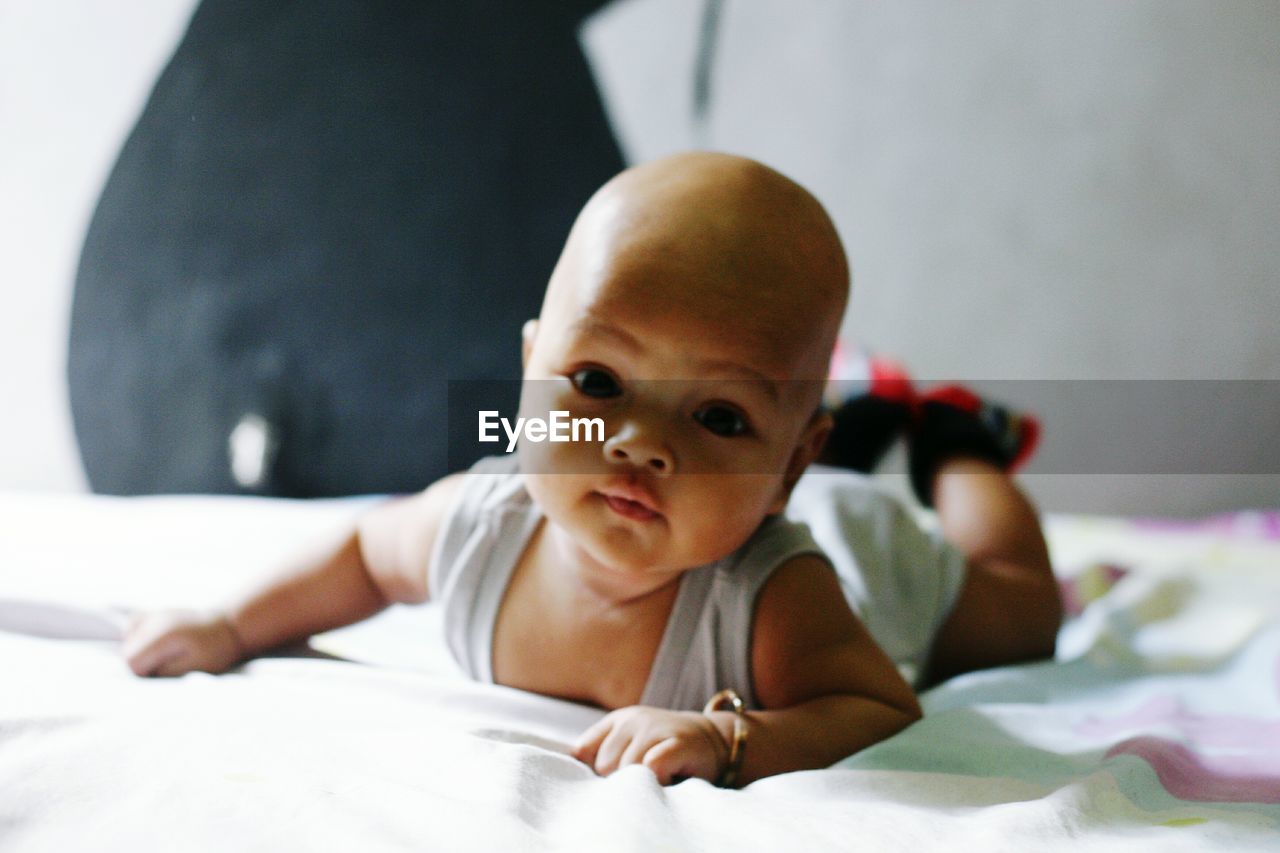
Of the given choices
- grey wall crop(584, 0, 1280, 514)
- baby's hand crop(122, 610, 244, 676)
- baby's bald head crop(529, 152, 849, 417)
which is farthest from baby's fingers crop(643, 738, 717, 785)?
grey wall crop(584, 0, 1280, 514)

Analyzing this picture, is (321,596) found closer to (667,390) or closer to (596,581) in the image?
(596,581)

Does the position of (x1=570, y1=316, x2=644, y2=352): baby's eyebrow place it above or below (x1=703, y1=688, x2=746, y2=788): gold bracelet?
above

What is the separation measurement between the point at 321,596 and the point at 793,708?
14.9 inches

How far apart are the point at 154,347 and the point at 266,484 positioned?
258 millimetres

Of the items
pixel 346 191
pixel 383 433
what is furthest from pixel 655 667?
pixel 346 191

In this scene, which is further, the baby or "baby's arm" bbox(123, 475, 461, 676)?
"baby's arm" bbox(123, 475, 461, 676)

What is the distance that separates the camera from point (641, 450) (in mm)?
621

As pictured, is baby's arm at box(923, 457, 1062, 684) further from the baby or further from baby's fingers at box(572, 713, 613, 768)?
baby's fingers at box(572, 713, 613, 768)

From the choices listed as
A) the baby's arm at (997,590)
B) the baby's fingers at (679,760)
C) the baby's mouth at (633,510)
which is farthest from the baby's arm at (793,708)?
the baby's arm at (997,590)

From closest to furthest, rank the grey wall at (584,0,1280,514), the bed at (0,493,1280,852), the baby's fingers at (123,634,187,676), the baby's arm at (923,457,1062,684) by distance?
1. the bed at (0,493,1280,852)
2. the baby's fingers at (123,634,187,676)
3. the baby's arm at (923,457,1062,684)
4. the grey wall at (584,0,1280,514)

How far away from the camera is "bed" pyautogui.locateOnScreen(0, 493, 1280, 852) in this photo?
44 centimetres

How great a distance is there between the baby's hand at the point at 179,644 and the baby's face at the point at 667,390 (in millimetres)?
265

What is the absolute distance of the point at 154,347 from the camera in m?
1.58

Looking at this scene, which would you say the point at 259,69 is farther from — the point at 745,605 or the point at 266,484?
the point at 745,605
